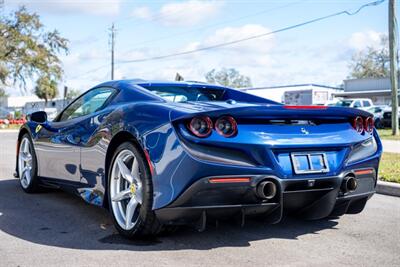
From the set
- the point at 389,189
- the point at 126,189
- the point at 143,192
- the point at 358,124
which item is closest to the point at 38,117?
the point at 126,189

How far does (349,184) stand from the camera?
3965 millimetres

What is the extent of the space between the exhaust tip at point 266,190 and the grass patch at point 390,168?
3858mm

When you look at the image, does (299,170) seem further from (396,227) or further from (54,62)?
(54,62)

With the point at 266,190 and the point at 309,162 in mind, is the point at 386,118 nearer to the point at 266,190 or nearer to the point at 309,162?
the point at 309,162

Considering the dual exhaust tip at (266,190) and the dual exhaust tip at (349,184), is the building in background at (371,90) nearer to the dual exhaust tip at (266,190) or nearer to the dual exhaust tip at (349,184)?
the dual exhaust tip at (349,184)

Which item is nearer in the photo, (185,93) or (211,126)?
(211,126)

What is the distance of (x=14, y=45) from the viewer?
4219 centimetres

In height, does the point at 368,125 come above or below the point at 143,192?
above

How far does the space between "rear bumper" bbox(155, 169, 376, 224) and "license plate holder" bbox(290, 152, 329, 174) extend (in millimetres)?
69

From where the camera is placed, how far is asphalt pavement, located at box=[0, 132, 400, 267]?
3611 millimetres

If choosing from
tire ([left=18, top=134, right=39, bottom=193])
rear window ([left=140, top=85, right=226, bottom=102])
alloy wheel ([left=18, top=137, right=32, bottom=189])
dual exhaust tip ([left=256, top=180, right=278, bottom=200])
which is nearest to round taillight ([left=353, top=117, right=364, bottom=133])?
dual exhaust tip ([left=256, top=180, right=278, bottom=200])

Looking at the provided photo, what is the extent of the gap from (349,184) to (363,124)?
1.98ft

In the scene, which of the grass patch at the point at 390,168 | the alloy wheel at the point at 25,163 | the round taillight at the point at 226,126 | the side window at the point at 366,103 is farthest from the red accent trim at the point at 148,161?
the side window at the point at 366,103

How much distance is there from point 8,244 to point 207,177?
1.75 metres
